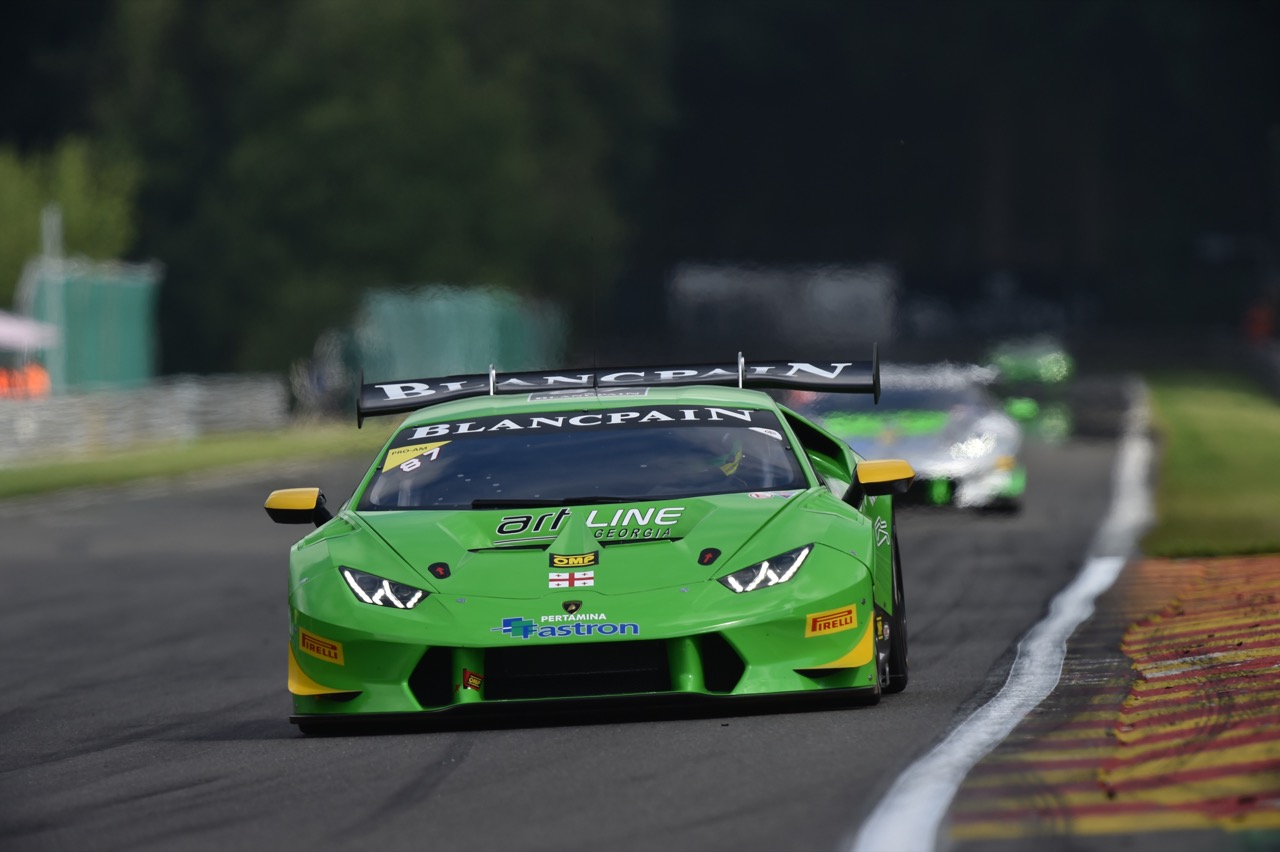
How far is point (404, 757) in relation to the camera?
7723 mm

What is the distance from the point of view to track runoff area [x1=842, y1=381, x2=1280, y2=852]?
5805 millimetres

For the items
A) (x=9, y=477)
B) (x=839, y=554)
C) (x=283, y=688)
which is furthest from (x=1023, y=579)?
(x=9, y=477)

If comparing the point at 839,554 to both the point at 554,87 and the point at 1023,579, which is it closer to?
the point at 1023,579

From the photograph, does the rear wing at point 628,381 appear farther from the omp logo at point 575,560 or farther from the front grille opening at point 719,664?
the front grille opening at point 719,664

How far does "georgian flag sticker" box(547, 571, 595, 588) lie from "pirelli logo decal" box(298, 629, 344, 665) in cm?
77

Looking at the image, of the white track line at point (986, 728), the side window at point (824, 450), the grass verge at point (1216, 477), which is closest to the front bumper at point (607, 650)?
the white track line at point (986, 728)

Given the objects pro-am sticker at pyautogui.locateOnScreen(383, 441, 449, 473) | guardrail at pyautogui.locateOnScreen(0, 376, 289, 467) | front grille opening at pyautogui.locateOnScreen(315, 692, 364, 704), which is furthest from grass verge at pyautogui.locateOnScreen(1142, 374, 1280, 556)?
guardrail at pyautogui.locateOnScreen(0, 376, 289, 467)

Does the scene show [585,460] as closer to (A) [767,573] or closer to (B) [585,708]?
(A) [767,573]

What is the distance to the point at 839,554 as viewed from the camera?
8492mm

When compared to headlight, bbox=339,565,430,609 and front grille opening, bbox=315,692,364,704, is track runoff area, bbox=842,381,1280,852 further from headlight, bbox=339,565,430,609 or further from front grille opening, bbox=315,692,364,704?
front grille opening, bbox=315,692,364,704

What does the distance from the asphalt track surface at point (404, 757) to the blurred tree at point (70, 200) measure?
183 feet

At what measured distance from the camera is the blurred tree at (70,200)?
6844cm

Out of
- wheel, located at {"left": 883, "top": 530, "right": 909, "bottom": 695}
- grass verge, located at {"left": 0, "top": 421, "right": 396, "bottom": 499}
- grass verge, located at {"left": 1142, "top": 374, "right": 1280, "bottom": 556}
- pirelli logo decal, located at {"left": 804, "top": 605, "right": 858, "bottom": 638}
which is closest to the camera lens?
pirelli logo decal, located at {"left": 804, "top": 605, "right": 858, "bottom": 638}

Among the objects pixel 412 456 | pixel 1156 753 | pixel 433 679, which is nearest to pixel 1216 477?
pixel 412 456
